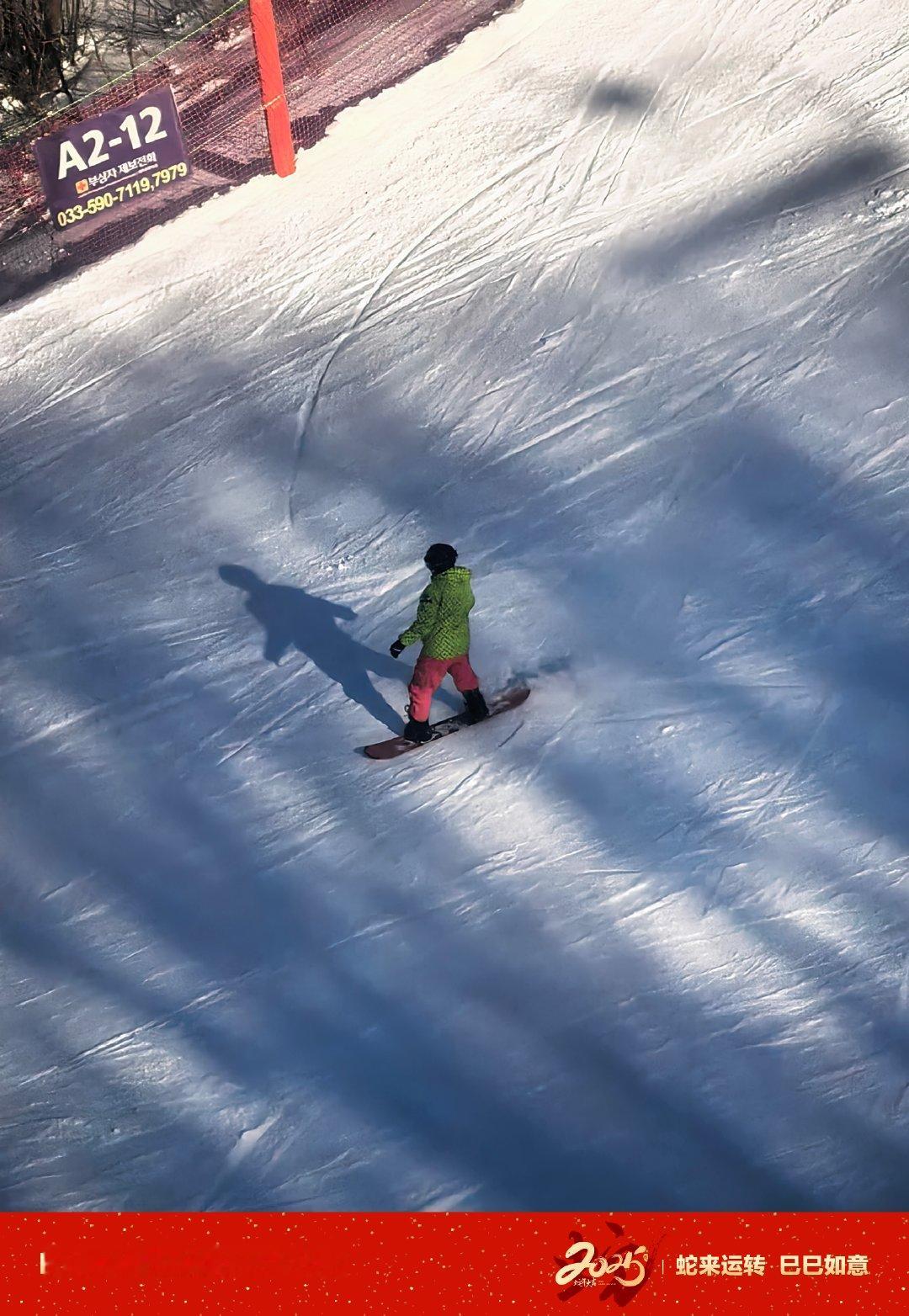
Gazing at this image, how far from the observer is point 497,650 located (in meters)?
7.55

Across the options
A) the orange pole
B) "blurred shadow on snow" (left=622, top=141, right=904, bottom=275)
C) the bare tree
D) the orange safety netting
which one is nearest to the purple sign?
the orange safety netting

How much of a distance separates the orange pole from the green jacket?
4.59 m

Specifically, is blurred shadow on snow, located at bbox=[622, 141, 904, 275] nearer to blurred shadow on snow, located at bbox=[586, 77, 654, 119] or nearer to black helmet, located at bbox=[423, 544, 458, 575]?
blurred shadow on snow, located at bbox=[586, 77, 654, 119]

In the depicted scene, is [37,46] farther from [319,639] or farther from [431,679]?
[431,679]

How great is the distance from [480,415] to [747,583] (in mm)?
2131

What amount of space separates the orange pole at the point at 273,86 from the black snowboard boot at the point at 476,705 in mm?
4741

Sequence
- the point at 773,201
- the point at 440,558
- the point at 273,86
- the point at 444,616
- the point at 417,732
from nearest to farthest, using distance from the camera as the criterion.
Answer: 1. the point at 440,558
2. the point at 444,616
3. the point at 417,732
4. the point at 773,201
5. the point at 273,86

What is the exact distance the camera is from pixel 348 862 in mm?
6973

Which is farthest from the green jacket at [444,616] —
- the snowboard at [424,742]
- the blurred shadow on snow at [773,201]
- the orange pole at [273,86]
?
the orange pole at [273,86]

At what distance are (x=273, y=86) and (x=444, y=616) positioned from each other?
197 inches

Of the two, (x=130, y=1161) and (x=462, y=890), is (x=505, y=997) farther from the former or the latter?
(x=130, y=1161)

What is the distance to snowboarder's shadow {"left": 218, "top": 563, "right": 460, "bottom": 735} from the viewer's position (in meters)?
7.54

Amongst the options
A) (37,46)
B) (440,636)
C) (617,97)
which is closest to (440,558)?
(440,636)

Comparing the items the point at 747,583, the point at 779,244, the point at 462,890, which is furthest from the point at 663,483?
the point at 462,890
